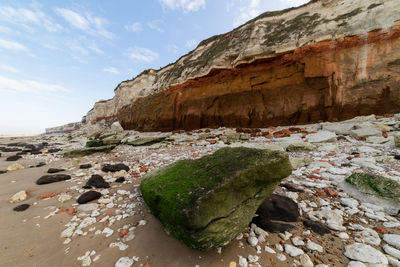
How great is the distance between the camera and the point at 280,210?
7.58 ft

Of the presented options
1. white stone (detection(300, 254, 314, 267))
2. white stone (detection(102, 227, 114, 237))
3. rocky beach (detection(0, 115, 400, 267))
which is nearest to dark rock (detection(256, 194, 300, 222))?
rocky beach (detection(0, 115, 400, 267))

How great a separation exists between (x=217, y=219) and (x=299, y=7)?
1721 centimetres

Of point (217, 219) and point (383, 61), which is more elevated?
point (383, 61)

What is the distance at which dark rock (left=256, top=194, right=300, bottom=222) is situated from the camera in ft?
7.24

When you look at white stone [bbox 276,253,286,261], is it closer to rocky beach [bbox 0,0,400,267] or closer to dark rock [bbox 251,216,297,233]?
rocky beach [bbox 0,0,400,267]

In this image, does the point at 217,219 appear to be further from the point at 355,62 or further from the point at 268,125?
the point at 355,62

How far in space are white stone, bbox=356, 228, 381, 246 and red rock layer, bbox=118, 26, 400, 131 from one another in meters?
9.85

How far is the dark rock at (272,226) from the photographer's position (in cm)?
201

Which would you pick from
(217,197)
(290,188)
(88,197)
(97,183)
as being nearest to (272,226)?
(217,197)

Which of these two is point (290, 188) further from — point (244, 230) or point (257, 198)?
point (244, 230)

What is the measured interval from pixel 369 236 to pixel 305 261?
994 millimetres

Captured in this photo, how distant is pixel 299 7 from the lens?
11.7 m

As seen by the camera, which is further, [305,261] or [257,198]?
[257,198]

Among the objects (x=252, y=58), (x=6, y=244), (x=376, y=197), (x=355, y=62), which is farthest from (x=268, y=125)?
(x=6, y=244)
